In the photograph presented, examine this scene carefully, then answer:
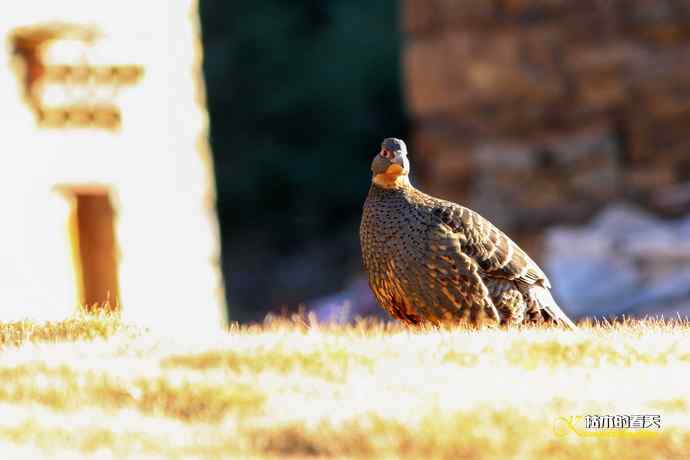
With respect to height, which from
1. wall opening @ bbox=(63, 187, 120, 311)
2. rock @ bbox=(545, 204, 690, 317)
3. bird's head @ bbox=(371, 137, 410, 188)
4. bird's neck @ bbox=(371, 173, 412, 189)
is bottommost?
rock @ bbox=(545, 204, 690, 317)

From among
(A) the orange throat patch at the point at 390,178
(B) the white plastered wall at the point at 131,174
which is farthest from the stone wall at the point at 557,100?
(A) the orange throat patch at the point at 390,178

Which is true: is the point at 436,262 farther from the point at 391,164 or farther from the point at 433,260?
the point at 391,164

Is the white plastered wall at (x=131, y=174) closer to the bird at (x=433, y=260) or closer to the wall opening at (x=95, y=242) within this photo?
the wall opening at (x=95, y=242)

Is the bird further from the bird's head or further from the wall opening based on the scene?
the wall opening

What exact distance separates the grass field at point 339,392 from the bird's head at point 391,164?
883 mm

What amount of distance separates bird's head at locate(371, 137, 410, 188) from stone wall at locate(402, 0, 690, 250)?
43.3 feet

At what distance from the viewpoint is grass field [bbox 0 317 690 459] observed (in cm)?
547

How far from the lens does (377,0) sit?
30.7 metres

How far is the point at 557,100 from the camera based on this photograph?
2141 cm

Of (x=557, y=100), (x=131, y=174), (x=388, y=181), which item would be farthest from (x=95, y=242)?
(x=557, y=100)

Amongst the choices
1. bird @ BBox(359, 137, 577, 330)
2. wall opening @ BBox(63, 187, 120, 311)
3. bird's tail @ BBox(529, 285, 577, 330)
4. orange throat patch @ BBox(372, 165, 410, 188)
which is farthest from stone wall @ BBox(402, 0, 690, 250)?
orange throat patch @ BBox(372, 165, 410, 188)

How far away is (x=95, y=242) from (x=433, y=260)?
870 cm

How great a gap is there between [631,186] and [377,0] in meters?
11.3

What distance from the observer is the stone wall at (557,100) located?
21.0 meters
